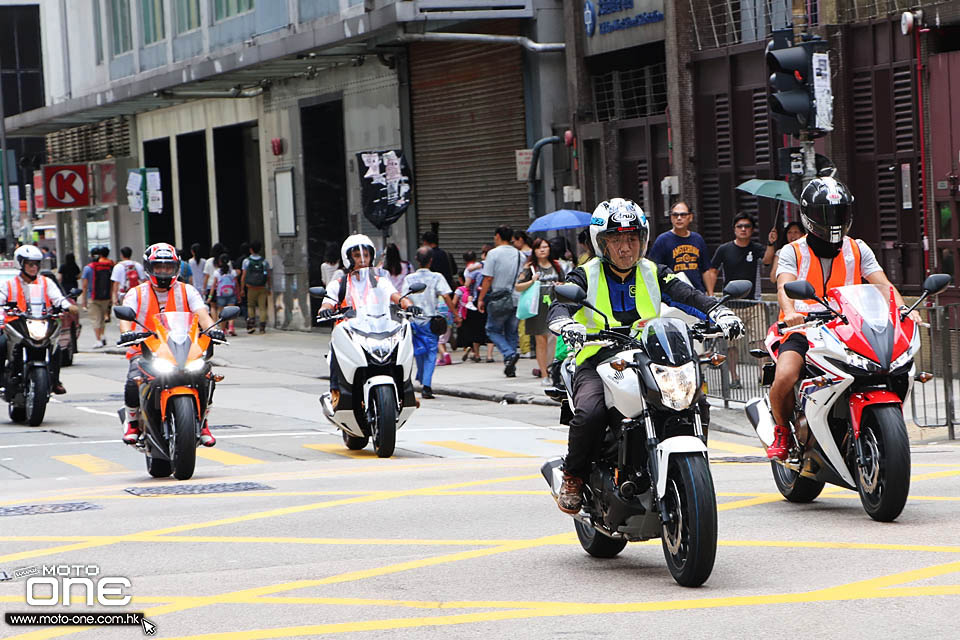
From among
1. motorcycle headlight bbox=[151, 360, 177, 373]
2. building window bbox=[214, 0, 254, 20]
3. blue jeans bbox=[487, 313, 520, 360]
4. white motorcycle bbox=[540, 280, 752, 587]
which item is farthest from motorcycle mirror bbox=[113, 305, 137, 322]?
building window bbox=[214, 0, 254, 20]

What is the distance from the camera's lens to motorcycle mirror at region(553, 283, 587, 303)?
285 inches

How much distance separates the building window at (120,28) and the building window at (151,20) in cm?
135

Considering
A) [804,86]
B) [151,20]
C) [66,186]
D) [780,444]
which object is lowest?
[780,444]

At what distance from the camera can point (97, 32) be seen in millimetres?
43812

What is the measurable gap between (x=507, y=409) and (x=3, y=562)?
33.0ft

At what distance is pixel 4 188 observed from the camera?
1991 inches

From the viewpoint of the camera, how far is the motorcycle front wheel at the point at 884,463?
8.30 m

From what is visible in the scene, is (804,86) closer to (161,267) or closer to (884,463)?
(161,267)

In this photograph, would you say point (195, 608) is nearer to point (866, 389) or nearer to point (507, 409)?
point (866, 389)

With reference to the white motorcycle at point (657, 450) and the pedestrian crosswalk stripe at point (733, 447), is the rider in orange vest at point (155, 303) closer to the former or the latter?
the pedestrian crosswalk stripe at point (733, 447)

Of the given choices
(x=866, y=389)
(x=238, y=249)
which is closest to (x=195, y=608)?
(x=866, y=389)

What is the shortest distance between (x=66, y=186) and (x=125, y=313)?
112ft

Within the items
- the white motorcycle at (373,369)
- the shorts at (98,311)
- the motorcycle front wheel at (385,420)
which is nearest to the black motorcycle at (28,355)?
the white motorcycle at (373,369)

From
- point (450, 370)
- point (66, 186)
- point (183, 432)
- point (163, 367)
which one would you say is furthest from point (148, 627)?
point (66, 186)
